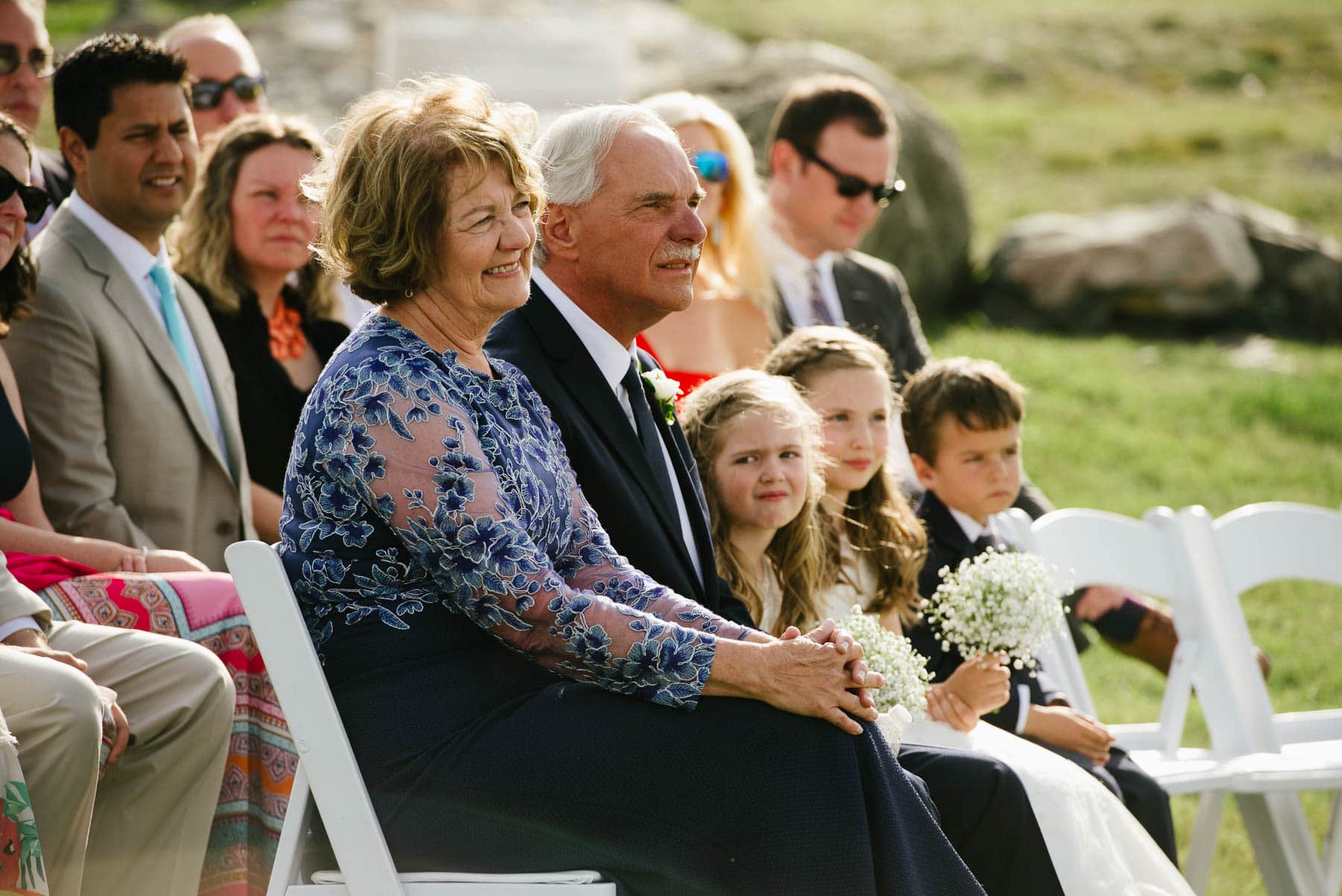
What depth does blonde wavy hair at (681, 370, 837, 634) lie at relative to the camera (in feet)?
12.6

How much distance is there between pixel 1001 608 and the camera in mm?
3787

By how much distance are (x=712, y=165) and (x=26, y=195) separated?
8.65 feet

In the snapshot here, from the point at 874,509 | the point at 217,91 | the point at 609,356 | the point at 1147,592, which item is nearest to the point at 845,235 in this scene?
the point at 874,509

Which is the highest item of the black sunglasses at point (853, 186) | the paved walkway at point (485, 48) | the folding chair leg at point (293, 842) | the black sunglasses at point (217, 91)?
the paved walkway at point (485, 48)

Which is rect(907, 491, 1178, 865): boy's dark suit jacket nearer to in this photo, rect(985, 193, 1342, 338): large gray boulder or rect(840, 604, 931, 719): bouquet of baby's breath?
rect(840, 604, 931, 719): bouquet of baby's breath

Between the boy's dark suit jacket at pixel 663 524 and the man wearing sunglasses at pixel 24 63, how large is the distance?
2166 mm

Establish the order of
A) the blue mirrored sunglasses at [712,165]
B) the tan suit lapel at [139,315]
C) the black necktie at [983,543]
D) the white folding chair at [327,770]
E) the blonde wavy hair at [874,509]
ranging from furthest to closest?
the blue mirrored sunglasses at [712,165] < the black necktie at [983,543] < the blonde wavy hair at [874,509] < the tan suit lapel at [139,315] < the white folding chair at [327,770]

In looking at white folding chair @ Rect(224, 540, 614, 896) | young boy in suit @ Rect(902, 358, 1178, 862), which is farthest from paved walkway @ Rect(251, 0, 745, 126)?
white folding chair @ Rect(224, 540, 614, 896)

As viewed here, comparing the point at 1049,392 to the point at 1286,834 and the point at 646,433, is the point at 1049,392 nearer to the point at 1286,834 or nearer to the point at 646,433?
the point at 1286,834

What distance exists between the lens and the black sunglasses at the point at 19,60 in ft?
15.4

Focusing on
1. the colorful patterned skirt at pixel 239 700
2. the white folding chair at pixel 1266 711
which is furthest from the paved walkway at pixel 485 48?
the colorful patterned skirt at pixel 239 700

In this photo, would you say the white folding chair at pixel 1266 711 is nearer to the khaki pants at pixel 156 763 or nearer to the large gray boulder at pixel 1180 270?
the khaki pants at pixel 156 763

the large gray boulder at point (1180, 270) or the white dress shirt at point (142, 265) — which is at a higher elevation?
the white dress shirt at point (142, 265)

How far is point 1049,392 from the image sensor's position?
1119 cm
